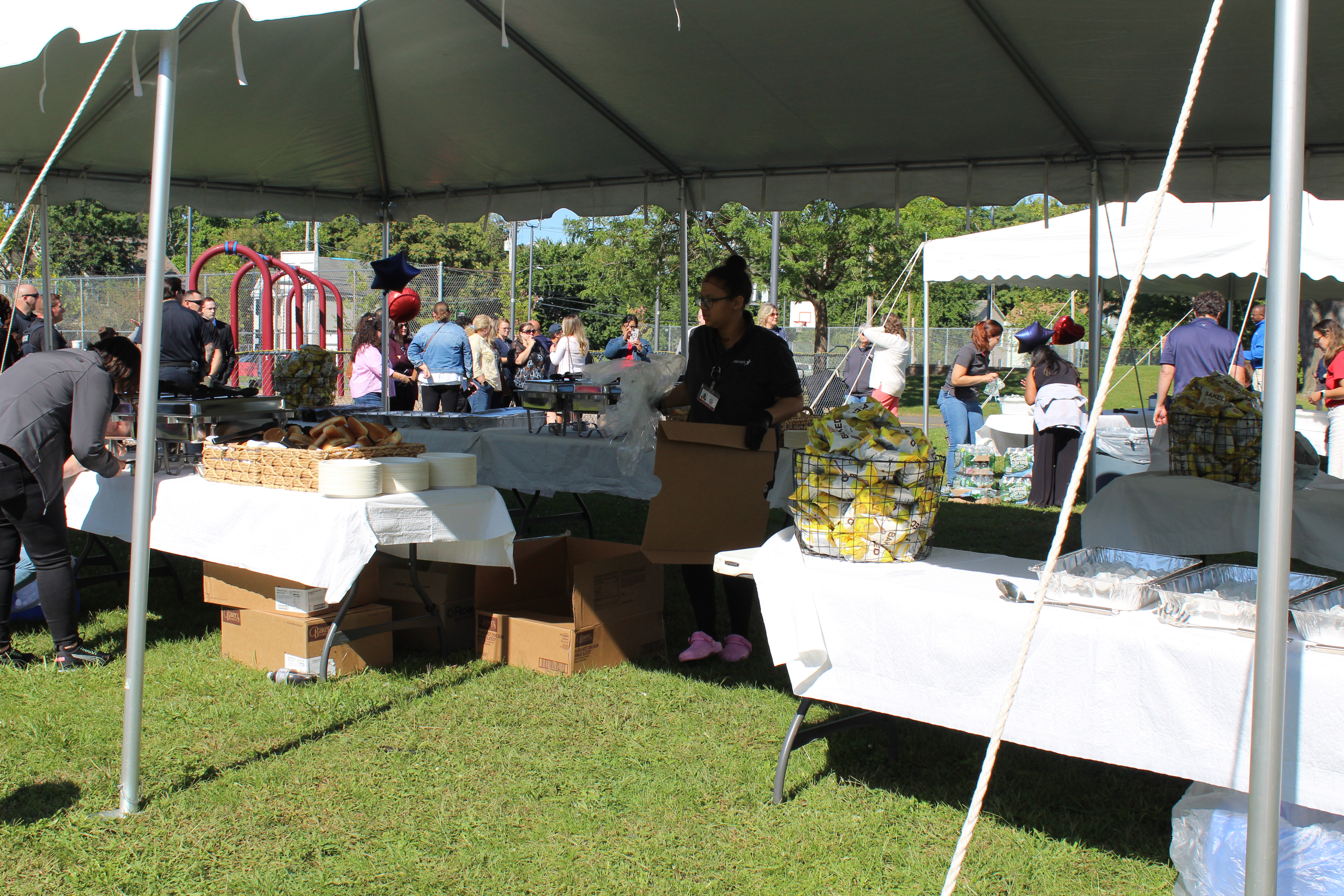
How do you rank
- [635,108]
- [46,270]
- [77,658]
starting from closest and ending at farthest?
[77,658] < [635,108] < [46,270]

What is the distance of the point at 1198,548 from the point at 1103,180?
221 centimetres

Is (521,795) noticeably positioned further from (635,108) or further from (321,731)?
(635,108)

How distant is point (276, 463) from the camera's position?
342 cm

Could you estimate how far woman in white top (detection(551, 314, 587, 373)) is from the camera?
1097 cm

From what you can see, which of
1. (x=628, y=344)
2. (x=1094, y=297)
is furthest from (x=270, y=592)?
(x=628, y=344)

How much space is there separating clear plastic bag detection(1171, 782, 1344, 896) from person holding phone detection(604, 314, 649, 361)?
9.27m

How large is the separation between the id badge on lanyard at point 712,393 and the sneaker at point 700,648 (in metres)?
0.93

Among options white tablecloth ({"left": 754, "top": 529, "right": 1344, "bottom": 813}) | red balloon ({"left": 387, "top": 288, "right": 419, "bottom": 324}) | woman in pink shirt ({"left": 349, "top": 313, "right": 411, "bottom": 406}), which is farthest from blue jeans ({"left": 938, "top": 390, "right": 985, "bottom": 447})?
white tablecloth ({"left": 754, "top": 529, "right": 1344, "bottom": 813})

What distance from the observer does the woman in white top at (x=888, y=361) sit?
8258 mm

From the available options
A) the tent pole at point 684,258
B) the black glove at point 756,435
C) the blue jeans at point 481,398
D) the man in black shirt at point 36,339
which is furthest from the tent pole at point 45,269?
the black glove at point 756,435

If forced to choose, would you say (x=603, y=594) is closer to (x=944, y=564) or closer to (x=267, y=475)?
(x=267, y=475)

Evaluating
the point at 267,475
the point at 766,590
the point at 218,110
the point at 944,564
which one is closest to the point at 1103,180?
the point at 944,564

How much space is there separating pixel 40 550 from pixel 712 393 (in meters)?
2.56

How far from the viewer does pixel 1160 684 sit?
1.85m
